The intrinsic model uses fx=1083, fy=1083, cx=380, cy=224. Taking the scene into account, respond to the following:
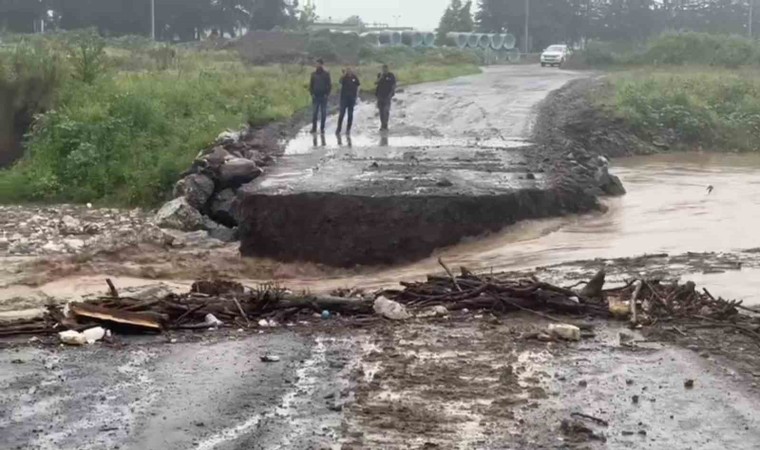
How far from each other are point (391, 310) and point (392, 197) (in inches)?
216

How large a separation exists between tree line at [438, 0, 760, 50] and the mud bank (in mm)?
68253

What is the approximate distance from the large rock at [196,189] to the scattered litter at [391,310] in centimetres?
888

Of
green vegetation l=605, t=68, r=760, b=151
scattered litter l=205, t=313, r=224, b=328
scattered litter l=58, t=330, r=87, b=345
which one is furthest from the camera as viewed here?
green vegetation l=605, t=68, r=760, b=151

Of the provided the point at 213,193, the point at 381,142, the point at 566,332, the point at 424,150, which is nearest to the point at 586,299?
the point at 566,332

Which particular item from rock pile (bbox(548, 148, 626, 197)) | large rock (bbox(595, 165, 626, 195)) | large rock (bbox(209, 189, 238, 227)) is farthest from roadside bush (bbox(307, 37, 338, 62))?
large rock (bbox(209, 189, 238, 227))

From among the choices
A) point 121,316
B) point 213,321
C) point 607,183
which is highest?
point 121,316

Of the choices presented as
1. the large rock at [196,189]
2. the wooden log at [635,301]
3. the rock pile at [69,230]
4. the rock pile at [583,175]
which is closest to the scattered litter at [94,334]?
the wooden log at [635,301]

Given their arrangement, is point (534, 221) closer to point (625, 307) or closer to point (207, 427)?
point (625, 307)

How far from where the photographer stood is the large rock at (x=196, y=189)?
19.1 m

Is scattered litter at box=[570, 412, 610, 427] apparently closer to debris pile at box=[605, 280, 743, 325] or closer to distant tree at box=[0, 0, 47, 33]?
debris pile at box=[605, 280, 743, 325]

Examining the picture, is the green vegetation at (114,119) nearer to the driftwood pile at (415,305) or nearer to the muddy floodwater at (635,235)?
the muddy floodwater at (635,235)

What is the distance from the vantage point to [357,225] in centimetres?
1566

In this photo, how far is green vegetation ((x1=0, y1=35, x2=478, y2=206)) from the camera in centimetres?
2147

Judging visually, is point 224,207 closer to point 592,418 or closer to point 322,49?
point 592,418
